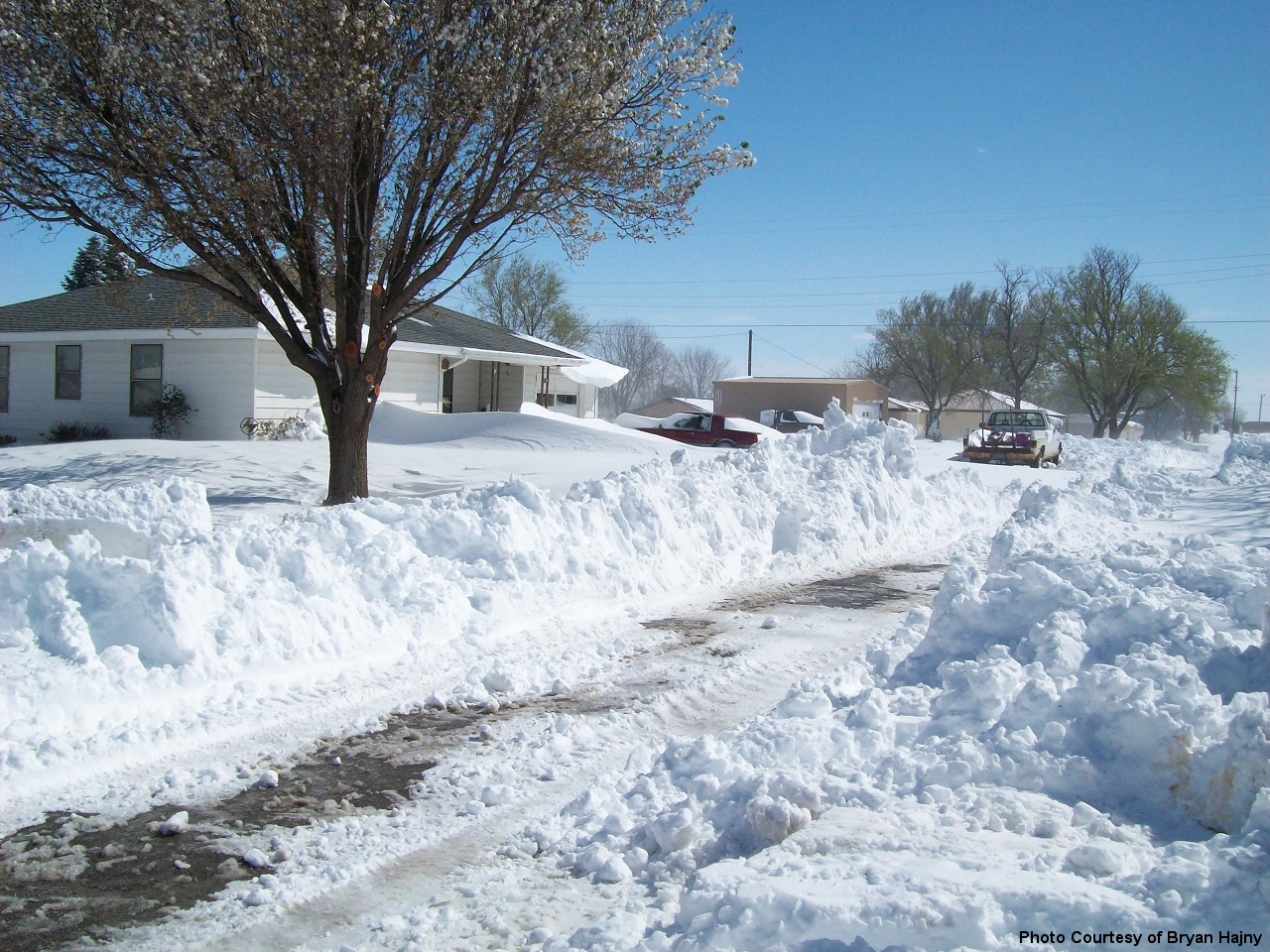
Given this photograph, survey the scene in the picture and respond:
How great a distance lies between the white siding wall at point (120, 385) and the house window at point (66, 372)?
0.13 metres

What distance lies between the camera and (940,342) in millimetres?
64875

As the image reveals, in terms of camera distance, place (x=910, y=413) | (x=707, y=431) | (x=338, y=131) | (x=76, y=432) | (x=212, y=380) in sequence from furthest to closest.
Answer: (x=910, y=413) < (x=707, y=431) < (x=76, y=432) < (x=212, y=380) < (x=338, y=131)

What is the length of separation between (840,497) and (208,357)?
1434 centimetres

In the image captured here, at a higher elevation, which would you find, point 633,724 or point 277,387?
point 277,387

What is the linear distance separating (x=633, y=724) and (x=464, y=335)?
22.3 m

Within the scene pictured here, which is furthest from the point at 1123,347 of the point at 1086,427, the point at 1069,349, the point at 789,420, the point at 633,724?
the point at 633,724

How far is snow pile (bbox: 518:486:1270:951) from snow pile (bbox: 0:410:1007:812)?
2130mm

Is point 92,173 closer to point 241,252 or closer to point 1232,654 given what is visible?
point 241,252

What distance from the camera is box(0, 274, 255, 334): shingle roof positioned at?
20.3 m

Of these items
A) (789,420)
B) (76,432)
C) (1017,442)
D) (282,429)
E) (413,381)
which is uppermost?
(413,381)

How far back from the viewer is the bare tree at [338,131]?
9.75 metres

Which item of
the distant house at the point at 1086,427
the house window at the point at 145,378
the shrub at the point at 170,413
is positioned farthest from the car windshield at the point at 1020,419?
the distant house at the point at 1086,427

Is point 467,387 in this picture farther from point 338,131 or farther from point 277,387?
point 338,131

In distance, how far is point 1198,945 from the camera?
2.85 metres
